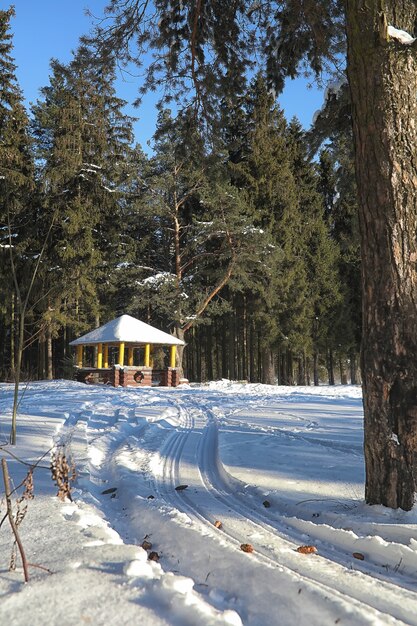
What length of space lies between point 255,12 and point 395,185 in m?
4.17

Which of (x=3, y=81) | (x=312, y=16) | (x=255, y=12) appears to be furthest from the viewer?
(x=3, y=81)

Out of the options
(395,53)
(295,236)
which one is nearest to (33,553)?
(395,53)

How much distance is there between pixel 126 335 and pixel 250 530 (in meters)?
19.8

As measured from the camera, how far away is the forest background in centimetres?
2480

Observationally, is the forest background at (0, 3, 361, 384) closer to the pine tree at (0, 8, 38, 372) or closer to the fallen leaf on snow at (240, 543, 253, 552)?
the pine tree at (0, 8, 38, 372)

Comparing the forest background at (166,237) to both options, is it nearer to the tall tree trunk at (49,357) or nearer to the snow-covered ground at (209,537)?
the tall tree trunk at (49,357)

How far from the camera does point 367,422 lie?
395 centimetres

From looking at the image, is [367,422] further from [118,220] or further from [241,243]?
[118,220]

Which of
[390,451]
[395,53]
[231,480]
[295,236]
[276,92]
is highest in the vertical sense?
[295,236]

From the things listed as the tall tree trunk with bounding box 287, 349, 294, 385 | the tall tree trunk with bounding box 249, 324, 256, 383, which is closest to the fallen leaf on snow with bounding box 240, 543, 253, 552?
the tall tree trunk with bounding box 249, 324, 256, 383

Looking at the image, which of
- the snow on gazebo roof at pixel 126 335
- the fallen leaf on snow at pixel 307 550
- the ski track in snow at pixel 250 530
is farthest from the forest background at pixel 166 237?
the fallen leaf on snow at pixel 307 550

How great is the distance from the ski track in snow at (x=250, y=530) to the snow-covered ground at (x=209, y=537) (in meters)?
0.01

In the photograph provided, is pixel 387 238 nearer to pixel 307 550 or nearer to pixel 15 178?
pixel 307 550

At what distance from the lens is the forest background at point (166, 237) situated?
24.8 meters
